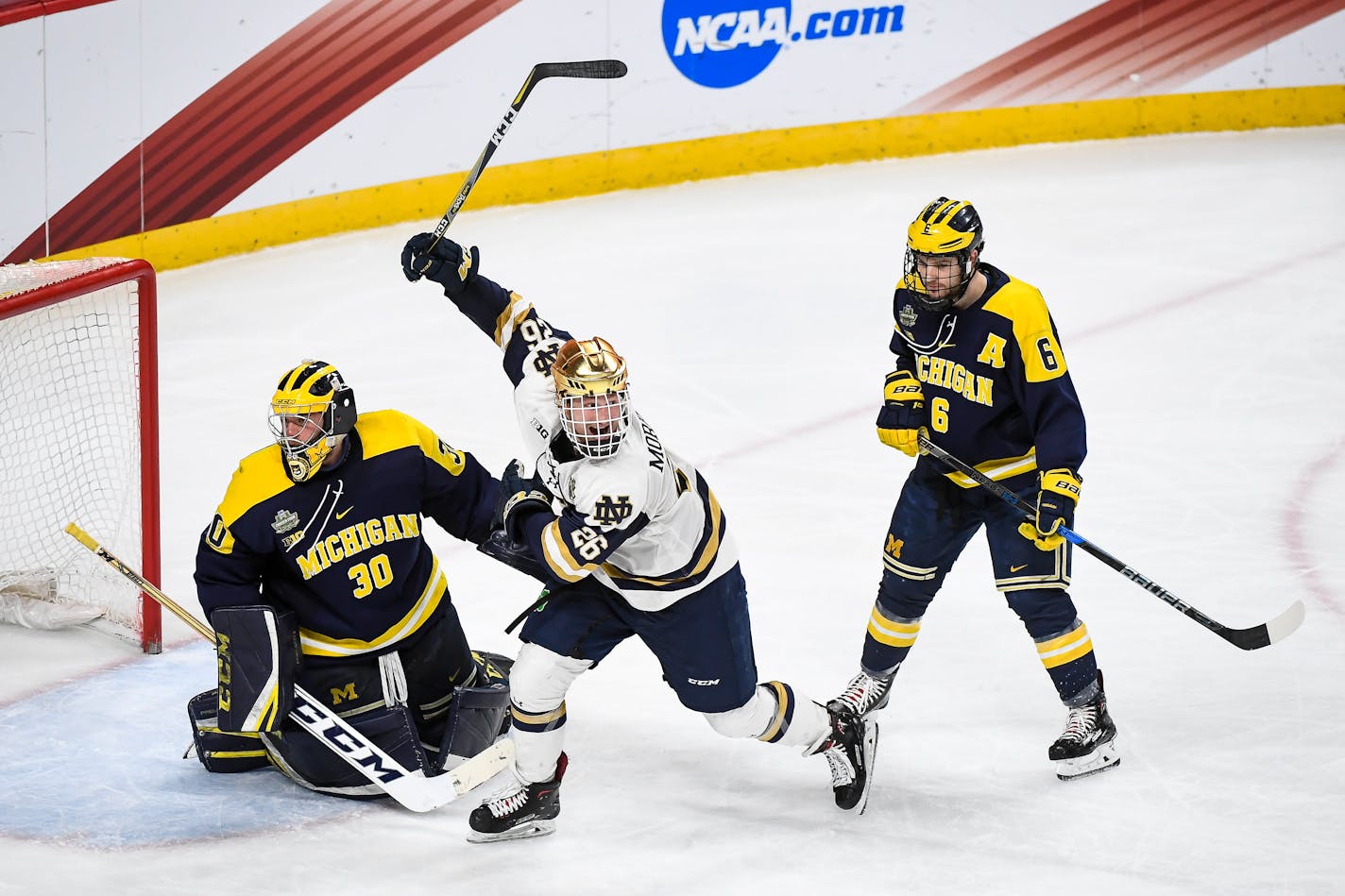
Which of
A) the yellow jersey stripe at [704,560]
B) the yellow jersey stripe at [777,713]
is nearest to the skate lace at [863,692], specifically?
the yellow jersey stripe at [777,713]

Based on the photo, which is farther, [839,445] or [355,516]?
[839,445]

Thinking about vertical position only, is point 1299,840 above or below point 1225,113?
below

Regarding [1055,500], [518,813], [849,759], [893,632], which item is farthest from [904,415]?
[518,813]

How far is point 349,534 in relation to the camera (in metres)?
3.63

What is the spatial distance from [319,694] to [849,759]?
44.6 inches

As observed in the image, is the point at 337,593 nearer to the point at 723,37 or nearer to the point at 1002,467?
the point at 1002,467

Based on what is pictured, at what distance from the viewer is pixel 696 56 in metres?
8.05

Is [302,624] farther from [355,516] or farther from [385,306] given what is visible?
[385,306]

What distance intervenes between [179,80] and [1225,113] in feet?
17.0

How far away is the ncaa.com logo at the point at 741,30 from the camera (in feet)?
26.2

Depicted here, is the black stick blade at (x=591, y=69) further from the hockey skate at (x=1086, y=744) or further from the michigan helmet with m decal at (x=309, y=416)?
the hockey skate at (x=1086, y=744)

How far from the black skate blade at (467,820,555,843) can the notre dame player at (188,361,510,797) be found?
0.24 meters

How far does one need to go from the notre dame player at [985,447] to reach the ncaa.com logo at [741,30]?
443 cm

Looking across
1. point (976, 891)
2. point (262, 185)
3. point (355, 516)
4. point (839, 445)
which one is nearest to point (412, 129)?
point (262, 185)
